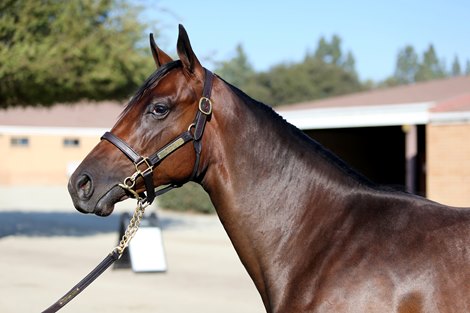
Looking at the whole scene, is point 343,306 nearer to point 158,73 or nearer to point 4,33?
point 158,73

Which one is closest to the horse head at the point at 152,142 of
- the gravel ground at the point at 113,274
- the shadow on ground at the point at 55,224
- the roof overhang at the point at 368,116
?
the gravel ground at the point at 113,274

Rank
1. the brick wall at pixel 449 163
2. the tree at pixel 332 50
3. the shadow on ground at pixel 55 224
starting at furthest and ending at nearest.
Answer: the tree at pixel 332 50 < the shadow on ground at pixel 55 224 < the brick wall at pixel 449 163

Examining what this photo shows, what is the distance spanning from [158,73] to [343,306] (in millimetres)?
1477

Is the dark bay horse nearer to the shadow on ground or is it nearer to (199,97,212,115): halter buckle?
(199,97,212,115): halter buckle

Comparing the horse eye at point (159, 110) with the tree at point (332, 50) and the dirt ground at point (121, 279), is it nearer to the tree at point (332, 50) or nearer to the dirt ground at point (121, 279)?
the dirt ground at point (121, 279)

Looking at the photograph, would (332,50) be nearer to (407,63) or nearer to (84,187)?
(407,63)

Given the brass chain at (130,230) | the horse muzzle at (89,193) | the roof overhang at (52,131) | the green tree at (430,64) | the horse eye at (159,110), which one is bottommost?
the brass chain at (130,230)

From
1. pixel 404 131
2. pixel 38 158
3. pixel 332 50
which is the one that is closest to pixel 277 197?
pixel 404 131

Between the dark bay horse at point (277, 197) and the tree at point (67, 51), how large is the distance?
35.0 feet

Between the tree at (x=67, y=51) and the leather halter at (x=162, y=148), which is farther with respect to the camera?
the tree at (x=67, y=51)

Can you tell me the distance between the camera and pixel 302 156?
3418 mm

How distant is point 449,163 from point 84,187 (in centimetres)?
1252

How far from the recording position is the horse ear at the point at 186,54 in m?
3.19

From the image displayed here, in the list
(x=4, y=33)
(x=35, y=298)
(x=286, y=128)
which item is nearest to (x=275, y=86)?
(x=4, y=33)
